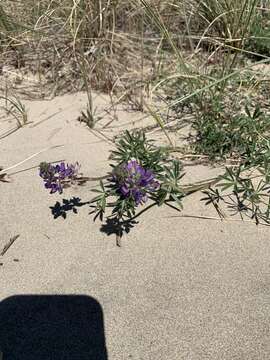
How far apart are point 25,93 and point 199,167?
1222 mm

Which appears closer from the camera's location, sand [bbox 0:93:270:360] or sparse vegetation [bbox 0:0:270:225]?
sand [bbox 0:93:270:360]

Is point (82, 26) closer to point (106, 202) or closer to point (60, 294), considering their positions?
point (106, 202)

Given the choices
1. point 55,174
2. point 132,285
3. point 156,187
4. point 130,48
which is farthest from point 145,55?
point 132,285

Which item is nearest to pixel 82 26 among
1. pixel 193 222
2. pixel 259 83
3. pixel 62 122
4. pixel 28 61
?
pixel 28 61

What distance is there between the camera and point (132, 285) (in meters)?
1.55

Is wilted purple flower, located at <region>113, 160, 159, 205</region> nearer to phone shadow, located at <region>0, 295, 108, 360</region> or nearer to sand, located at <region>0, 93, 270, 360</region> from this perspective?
sand, located at <region>0, 93, 270, 360</region>

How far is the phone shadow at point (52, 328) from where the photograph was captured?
1.35 metres

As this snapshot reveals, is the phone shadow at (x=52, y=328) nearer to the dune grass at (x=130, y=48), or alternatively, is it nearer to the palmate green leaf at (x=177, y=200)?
the palmate green leaf at (x=177, y=200)

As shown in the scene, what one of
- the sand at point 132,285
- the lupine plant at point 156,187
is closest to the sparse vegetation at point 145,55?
the lupine plant at point 156,187

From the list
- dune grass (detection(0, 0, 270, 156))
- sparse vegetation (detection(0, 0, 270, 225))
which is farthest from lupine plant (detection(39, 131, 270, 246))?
dune grass (detection(0, 0, 270, 156))

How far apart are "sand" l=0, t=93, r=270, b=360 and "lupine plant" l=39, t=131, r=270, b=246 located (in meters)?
0.05

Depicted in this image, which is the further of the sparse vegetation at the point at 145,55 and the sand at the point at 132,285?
the sparse vegetation at the point at 145,55

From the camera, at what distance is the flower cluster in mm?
1724

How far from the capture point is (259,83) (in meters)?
2.49
